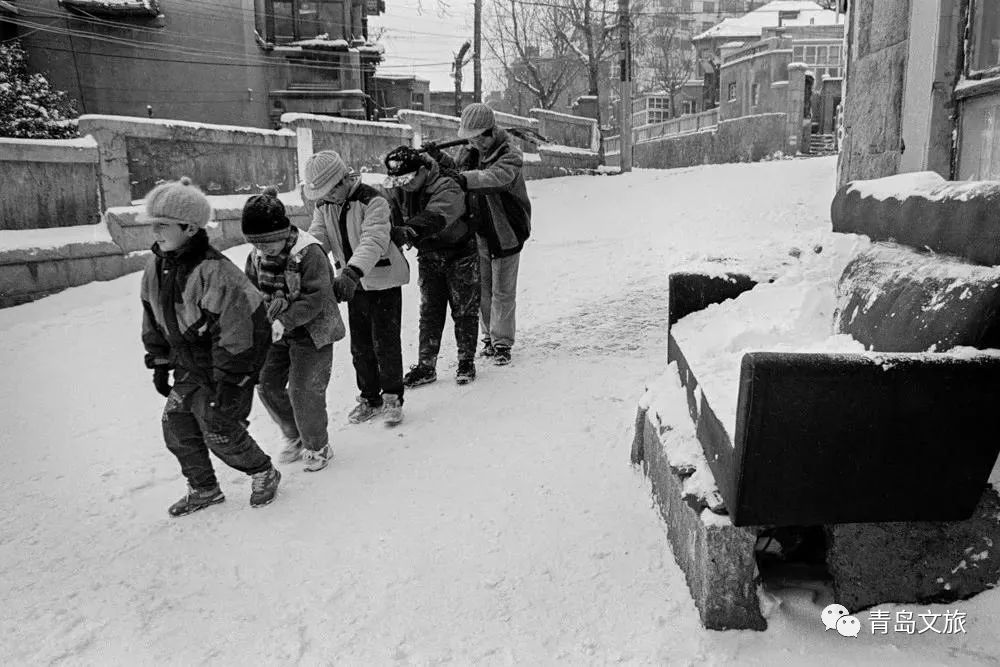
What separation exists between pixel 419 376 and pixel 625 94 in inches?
650

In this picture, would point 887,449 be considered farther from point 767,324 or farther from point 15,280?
point 15,280

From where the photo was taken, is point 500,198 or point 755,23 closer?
point 500,198

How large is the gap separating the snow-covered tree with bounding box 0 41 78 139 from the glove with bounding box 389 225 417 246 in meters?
14.8

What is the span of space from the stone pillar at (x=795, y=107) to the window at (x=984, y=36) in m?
22.4

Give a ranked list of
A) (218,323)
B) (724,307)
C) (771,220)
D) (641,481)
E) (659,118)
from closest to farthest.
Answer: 1. (218,323)
2. (641,481)
3. (724,307)
4. (771,220)
5. (659,118)

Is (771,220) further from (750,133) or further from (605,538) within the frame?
(750,133)

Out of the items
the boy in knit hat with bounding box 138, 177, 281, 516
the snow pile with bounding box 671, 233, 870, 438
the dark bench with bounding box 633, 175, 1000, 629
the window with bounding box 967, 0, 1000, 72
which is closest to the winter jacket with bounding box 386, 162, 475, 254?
the boy in knit hat with bounding box 138, 177, 281, 516

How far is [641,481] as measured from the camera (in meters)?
3.55

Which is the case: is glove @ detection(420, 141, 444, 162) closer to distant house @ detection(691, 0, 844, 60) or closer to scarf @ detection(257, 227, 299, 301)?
scarf @ detection(257, 227, 299, 301)

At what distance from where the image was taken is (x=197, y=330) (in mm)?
3336

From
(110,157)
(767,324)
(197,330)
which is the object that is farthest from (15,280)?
(767,324)

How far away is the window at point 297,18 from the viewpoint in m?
24.9

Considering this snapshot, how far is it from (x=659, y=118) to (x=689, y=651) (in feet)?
178

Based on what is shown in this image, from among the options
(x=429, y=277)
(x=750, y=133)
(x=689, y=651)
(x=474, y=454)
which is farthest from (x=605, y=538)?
(x=750, y=133)
